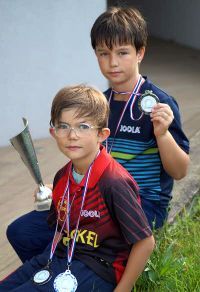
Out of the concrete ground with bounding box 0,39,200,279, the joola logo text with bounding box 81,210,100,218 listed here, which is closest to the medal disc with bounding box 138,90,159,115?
the joola logo text with bounding box 81,210,100,218

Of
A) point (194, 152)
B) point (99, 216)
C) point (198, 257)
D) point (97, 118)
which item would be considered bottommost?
point (194, 152)

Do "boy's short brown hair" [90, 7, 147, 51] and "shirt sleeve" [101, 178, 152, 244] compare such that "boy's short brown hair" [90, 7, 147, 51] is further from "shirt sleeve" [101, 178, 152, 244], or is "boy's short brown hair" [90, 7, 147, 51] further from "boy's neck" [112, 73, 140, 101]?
"shirt sleeve" [101, 178, 152, 244]

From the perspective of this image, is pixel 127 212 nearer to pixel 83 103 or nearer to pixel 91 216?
pixel 91 216

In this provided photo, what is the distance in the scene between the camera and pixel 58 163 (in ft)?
14.8

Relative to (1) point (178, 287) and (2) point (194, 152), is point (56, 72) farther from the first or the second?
(1) point (178, 287)

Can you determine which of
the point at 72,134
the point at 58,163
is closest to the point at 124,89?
the point at 72,134

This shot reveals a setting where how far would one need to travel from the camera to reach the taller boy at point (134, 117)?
2463 millimetres

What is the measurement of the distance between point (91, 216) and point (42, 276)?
302mm

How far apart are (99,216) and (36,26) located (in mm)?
2991

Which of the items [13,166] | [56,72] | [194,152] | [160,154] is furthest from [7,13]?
[160,154]

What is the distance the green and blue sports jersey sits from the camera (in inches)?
98.5

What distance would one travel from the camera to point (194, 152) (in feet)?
14.4

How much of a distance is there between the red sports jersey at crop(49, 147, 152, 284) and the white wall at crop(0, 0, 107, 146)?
9.05ft

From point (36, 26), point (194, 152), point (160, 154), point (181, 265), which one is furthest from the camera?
point (36, 26)
